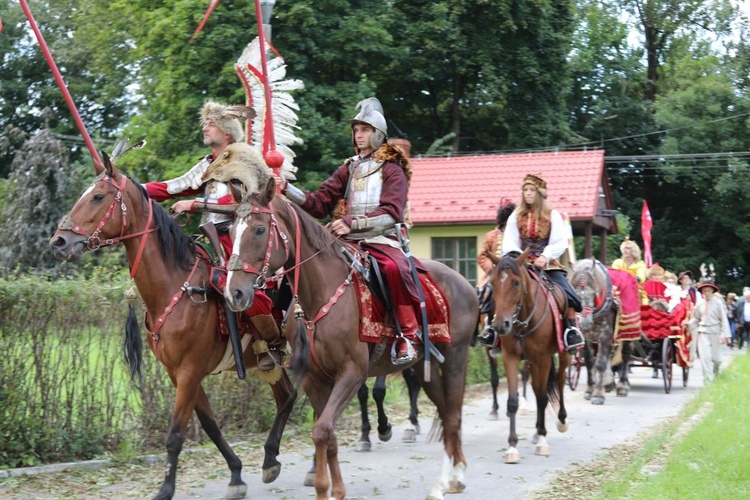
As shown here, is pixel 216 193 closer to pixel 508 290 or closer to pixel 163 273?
pixel 163 273

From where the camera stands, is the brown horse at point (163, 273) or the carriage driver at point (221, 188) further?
the carriage driver at point (221, 188)

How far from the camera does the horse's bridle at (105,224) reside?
277 inches

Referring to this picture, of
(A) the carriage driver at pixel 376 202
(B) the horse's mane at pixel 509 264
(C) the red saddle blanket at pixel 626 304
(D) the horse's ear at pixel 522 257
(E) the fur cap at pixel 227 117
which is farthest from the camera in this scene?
(C) the red saddle blanket at pixel 626 304

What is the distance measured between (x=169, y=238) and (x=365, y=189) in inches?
63.2

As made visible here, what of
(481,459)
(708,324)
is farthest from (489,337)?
(708,324)

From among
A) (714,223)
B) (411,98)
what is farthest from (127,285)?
(714,223)

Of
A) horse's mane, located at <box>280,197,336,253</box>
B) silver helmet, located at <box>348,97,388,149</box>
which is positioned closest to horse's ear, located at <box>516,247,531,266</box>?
silver helmet, located at <box>348,97,388,149</box>

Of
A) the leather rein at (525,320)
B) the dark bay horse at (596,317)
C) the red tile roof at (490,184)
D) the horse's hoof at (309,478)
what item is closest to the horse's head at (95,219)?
the horse's hoof at (309,478)

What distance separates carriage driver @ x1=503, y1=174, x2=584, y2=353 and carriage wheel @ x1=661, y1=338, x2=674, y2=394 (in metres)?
6.51

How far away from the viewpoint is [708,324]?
17.9 meters

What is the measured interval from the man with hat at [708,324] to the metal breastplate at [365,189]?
39.2 ft

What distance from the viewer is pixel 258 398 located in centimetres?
1109

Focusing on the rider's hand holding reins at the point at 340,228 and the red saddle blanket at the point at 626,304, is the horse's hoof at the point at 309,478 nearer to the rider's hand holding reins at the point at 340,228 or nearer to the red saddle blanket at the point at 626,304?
the rider's hand holding reins at the point at 340,228

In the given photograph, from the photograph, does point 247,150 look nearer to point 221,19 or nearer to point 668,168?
point 221,19
